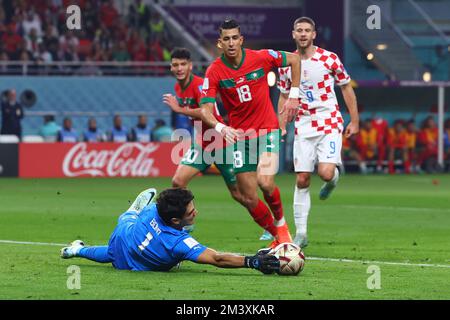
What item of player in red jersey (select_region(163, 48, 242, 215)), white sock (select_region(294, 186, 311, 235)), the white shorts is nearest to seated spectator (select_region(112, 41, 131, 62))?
player in red jersey (select_region(163, 48, 242, 215))

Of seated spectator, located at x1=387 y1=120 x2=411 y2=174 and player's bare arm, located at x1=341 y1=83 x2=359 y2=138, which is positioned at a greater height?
player's bare arm, located at x1=341 y1=83 x2=359 y2=138

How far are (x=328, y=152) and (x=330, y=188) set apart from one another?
93 cm

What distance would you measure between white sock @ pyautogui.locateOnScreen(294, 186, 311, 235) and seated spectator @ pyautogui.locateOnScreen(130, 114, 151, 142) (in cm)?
1887

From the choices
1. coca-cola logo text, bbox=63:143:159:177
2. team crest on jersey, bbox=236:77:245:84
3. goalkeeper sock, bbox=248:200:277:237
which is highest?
team crest on jersey, bbox=236:77:245:84

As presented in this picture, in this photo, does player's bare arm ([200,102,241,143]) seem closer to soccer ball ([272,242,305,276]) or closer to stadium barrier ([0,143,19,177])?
soccer ball ([272,242,305,276])

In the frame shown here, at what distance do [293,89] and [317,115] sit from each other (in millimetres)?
1649

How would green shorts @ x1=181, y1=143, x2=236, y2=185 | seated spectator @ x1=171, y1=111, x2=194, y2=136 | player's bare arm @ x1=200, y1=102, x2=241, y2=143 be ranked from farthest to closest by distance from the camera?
seated spectator @ x1=171, y1=111, x2=194, y2=136 → green shorts @ x1=181, y1=143, x2=236, y2=185 → player's bare arm @ x1=200, y1=102, x2=241, y2=143

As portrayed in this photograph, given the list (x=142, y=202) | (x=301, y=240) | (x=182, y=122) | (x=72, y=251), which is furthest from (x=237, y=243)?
(x=182, y=122)

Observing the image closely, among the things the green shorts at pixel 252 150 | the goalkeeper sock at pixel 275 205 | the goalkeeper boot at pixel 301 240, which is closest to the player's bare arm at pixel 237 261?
the green shorts at pixel 252 150

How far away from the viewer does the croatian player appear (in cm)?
1511

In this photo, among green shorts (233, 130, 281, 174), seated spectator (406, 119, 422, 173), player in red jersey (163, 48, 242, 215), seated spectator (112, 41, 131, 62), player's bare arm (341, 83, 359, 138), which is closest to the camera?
green shorts (233, 130, 281, 174)

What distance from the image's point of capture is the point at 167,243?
36.6 feet

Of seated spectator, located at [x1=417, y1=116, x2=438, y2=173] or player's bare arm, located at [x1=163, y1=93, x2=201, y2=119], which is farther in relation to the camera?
seated spectator, located at [x1=417, y1=116, x2=438, y2=173]
